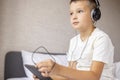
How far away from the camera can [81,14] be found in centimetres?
119

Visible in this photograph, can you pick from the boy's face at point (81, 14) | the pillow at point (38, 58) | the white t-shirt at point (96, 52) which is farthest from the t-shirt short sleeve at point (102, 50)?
the pillow at point (38, 58)

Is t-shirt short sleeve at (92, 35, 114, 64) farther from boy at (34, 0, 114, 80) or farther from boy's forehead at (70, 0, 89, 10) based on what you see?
boy's forehead at (70, 0, 89, 10)

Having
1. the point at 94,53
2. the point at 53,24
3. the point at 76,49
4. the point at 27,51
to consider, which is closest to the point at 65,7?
the point at 53,24

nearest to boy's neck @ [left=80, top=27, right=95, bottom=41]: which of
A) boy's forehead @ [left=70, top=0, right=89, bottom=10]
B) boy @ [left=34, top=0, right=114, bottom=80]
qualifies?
boy @ [left=34, top=0, right=114, bottom=80]

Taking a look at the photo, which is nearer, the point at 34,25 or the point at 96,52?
the point at 96,52

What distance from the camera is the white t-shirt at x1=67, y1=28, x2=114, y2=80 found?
111 cm

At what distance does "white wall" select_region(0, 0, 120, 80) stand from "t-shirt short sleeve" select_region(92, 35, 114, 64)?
4.34 feet

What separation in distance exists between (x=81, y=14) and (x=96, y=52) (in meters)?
0.21

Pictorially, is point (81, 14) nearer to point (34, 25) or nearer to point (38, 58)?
point (38, 58)

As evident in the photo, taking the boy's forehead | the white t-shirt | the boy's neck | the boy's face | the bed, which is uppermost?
the boy's forehead

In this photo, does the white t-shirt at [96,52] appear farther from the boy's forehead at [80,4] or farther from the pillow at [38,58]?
the pillow at [38,58]

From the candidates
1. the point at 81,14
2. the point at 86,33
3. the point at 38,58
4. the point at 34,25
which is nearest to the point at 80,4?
the point at 81,14

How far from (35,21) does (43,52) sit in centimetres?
33

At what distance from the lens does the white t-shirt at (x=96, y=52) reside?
1.11 metres
